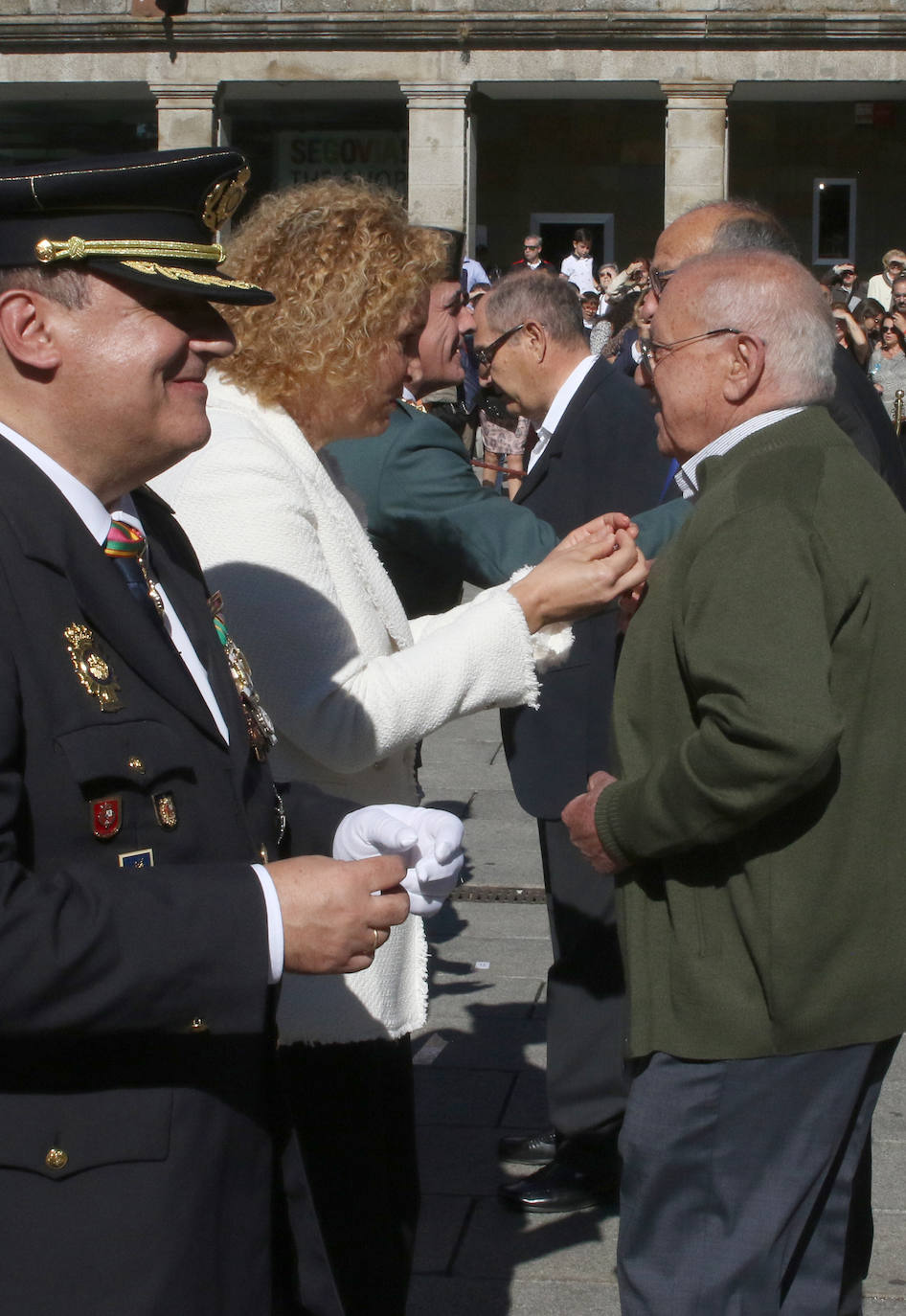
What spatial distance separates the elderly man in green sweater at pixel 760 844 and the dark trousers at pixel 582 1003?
1215mm

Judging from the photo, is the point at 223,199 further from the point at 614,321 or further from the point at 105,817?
the point at 614,321

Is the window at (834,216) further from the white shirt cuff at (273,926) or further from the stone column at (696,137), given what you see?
the white shirt cuff at (273,926)

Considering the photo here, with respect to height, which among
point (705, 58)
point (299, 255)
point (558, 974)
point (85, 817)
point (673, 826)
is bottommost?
point (558, 974)

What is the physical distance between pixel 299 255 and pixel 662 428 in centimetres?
69

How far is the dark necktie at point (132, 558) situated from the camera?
1993 millimetres

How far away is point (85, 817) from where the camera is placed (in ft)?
5.74

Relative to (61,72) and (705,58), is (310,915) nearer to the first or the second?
(705,58)

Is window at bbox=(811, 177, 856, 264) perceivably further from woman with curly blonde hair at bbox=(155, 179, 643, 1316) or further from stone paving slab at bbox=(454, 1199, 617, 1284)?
woman with curly blonde hair at bbox=(155, 179, 643, 1316)

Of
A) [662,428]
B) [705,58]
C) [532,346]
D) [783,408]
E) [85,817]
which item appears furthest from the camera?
[705,58]

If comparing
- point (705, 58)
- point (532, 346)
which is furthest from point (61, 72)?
point (532, 346)

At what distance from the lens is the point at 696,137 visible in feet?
69.3

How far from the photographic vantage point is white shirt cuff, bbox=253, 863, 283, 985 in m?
1.78

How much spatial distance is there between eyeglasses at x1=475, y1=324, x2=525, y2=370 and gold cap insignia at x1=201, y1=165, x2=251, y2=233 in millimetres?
2172

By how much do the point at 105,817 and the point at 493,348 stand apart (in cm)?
286
